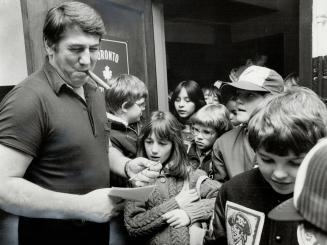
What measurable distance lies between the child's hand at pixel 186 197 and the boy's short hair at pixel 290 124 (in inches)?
29.9

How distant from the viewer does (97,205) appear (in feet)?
4.58

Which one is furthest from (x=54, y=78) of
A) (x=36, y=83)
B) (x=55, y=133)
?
(x=55, y=133)

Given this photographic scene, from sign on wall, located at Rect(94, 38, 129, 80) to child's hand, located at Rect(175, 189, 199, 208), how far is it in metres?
1.19

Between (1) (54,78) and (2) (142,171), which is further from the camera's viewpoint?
(2) (142,171)

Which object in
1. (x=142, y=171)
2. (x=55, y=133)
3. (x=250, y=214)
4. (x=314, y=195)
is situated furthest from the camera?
(x=142, y=171)

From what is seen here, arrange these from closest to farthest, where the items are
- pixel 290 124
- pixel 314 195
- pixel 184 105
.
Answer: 1. pixel 314 195
2. pixel 290 124
3. pixel 184 105

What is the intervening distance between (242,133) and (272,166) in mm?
935

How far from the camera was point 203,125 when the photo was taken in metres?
2.78

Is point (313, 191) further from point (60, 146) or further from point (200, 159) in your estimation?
point (200, 159)

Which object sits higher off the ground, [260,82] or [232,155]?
[260,82]

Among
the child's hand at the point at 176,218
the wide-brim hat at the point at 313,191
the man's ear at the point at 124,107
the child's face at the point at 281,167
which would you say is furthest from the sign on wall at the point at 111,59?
the wide-brim hat at the point at 313,191

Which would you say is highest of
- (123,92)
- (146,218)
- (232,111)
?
(123,92)

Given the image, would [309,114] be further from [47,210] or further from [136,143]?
[136,143]

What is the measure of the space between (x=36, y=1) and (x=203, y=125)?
1.45m
